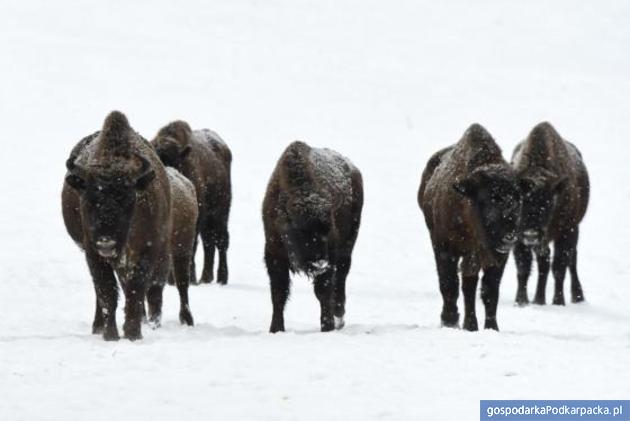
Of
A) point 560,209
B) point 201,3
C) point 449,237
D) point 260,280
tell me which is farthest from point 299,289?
point 201,3

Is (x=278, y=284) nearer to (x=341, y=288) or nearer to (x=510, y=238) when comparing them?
(x=341, y=288)

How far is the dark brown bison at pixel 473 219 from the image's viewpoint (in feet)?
37.2

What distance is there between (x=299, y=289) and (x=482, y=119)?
18.9 meters

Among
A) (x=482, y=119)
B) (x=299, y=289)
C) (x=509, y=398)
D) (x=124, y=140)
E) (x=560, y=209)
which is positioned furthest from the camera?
(x=482, y=119)

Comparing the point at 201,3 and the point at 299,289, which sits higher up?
the point at 201,3

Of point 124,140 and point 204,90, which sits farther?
point 204,90

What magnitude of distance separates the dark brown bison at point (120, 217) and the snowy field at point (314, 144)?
0.53m

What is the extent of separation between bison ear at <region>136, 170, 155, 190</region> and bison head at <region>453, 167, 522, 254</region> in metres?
3.09

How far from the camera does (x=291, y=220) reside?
36.8ft

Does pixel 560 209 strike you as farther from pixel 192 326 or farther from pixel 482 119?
pixel 482 119

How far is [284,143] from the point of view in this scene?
3081 centimetres

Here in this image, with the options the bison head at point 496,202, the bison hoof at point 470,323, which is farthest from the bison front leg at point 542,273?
the bison head at point 496,202

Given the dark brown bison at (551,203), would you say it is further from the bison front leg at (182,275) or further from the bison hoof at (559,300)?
the bison front leg at (182,275)

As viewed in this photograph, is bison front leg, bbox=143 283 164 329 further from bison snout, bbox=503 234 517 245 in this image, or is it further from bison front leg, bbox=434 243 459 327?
bison snout, bbox=503 234 517 245
